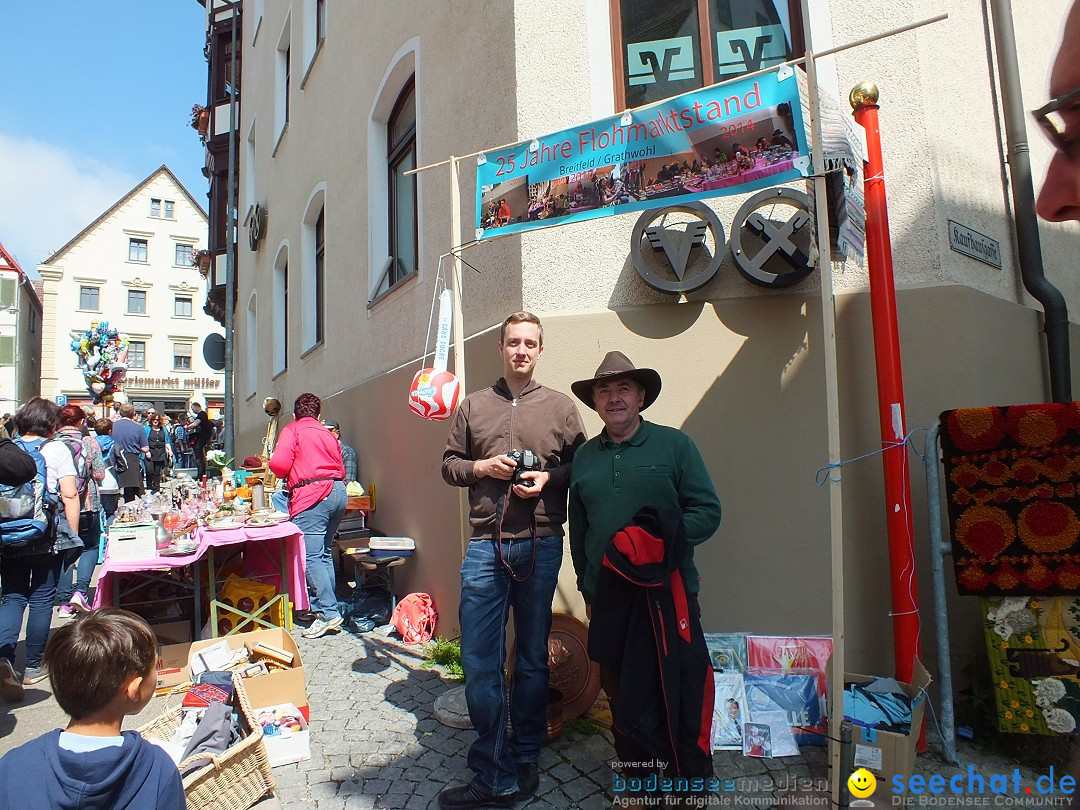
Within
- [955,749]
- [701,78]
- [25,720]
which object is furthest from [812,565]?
[25,720]

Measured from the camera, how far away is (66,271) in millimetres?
35594

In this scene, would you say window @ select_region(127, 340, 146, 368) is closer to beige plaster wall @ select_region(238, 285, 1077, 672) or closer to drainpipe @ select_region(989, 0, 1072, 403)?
beige plaster wall @ select_region(238, 285, 1077, 672)

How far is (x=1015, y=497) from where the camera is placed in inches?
122

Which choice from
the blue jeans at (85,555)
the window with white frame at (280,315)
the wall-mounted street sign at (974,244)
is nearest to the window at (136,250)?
the window with white frame at (280,315)

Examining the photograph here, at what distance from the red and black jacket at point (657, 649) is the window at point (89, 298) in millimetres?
42217

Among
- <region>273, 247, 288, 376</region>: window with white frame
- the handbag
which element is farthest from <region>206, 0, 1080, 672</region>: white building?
<region>273, 247, 288, 376</region>: window with white frame

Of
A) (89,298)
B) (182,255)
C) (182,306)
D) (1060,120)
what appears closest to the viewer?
(1060,120)

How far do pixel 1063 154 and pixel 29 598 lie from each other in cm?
554

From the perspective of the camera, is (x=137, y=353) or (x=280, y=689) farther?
(x=137, y=353)

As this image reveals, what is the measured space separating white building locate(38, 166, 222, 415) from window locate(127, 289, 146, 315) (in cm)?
5

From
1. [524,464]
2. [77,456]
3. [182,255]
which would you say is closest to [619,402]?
[524,464]

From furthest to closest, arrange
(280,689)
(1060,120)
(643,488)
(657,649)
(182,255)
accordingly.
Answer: (182,255), (280,689), (643,488), (657,649), (1060,120)

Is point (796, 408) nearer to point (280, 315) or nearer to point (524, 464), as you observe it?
point (524, 464)

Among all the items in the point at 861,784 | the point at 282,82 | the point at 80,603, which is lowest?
the point at 861,784
